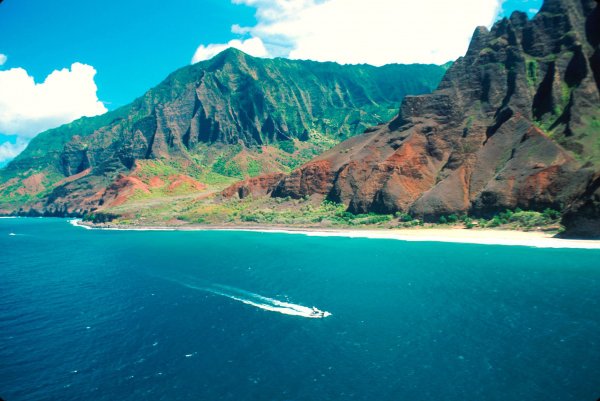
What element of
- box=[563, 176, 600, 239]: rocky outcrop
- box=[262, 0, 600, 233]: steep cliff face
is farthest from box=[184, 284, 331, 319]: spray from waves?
box=[262, 0, 600, 233]: steep cliff face

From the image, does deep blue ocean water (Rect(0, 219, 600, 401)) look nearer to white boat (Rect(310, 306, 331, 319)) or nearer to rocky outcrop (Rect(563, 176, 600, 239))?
white boat (Rect(310, 306, 331, 319))

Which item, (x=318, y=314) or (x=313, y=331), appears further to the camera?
(x=318, y=314)

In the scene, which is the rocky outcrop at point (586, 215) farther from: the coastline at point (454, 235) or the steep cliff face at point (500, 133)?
the steep cliff face at point (500, 133)

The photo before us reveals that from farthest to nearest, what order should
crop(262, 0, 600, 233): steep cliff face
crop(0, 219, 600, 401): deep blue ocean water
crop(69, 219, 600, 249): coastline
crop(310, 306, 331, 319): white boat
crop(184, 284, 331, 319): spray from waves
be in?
crop(262, 0, 600, 233): steep cliff face < crop(69, 219, 600, 249): coastline < crop(184, 284, 331, 319): spray from waves < crop(310, 306, 331, 319): white boat < crop(0, 219, 600, 401): deep blue ocean water

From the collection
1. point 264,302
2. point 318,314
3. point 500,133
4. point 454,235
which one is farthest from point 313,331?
point 500,133

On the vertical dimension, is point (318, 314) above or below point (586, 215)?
below

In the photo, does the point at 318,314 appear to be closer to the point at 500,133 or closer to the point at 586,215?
the point at 586,215

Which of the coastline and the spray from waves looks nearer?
the spray from waves
